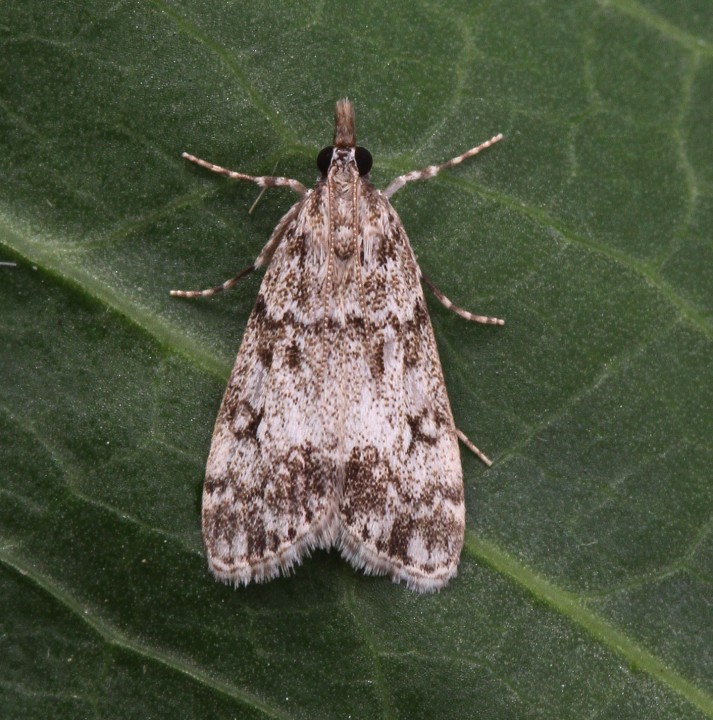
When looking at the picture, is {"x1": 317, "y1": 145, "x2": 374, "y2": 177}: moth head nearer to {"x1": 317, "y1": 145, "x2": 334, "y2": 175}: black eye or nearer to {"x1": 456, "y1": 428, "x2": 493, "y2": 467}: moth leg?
{"x1": 317, "y1": 145, "x2": 334, "y2": 175}: black eye

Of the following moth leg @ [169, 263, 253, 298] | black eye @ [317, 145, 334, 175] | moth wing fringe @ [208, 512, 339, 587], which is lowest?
moth wing fringe @ [208, 512, 339, 587]

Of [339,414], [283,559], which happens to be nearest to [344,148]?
[339,414]

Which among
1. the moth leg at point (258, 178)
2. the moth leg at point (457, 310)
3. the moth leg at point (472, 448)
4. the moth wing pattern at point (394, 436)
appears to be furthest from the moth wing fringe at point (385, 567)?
the moth leg at point (258, 178)

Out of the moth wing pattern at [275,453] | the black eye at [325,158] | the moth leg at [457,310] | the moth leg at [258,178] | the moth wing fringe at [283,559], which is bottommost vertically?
the moth wing fringe at [283,559]

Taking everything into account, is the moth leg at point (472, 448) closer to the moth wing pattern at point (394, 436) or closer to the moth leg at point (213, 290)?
the moth wing pattern at point (394, 436)

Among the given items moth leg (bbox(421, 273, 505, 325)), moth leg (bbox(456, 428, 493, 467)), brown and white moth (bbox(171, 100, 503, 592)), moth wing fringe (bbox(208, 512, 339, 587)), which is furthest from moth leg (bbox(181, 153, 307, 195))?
moth wing fringe (bbox(208, 512, 339, 587))

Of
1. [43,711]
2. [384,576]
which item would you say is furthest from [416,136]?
[43,711]

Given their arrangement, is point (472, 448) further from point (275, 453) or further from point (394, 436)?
point (275, 453)
